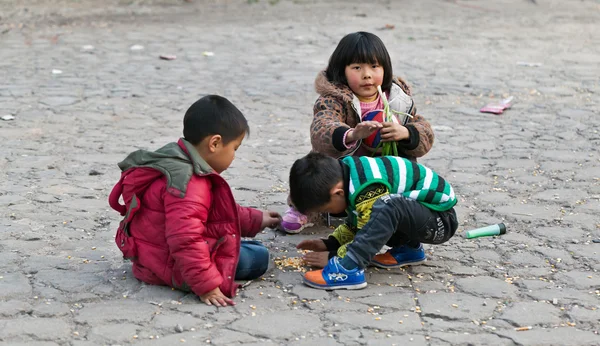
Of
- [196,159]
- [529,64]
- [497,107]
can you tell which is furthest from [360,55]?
[529,64]

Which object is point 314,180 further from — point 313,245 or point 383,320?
point 383,320

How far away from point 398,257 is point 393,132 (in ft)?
1.91

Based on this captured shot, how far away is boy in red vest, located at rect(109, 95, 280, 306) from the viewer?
3.24 m

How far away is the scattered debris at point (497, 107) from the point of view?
6.73 m

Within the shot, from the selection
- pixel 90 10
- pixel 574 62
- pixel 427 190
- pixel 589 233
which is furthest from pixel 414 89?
pixel 90 10

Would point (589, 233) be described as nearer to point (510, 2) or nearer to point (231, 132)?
point (231, 132)

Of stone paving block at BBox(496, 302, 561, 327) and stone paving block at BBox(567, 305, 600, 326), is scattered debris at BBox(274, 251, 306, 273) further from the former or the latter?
stone paving block at BBox(567, 305, 600, 326)

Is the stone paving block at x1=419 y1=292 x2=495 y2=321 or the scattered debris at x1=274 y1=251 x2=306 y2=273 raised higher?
the stone paving block at x1=419 y1=292 x2=495 y2=321

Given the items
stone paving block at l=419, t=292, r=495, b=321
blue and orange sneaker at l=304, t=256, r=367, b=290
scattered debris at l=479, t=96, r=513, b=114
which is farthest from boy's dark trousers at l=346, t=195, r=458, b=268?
scattered debris at l=479, t=96, r=513, b=114

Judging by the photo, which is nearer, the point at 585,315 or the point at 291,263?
the point at 585,315

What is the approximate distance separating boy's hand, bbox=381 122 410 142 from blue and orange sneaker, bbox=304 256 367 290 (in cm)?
71

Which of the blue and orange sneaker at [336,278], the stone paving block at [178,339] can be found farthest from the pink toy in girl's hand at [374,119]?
the stone paving block at [178,339]

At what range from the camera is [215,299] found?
10.7ft

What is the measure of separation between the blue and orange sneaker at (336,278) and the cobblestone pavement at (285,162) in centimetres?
4
